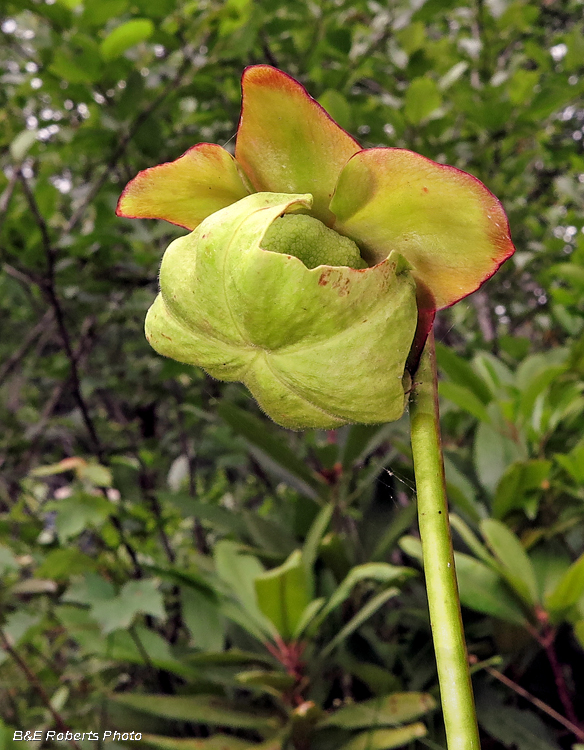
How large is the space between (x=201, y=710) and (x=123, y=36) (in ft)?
3.74

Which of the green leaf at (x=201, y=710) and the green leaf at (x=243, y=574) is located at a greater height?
the green leaf at (x=243, y=574)

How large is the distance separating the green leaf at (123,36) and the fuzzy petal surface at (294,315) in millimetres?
942

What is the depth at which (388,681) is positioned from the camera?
95 centimetres

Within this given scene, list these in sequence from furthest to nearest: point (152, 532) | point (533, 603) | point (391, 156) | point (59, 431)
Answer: point (59, 431)
point (152, 532)
point (533, 603)
point (391, 156)

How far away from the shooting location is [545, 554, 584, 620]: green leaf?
2.45 ft

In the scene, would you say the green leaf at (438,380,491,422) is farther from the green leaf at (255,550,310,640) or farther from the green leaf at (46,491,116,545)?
the green leaf at (46,491,116,545)

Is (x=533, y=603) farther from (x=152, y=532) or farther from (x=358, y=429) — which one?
(x=152, y=532)

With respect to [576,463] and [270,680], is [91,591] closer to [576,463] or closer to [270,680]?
[270,680]

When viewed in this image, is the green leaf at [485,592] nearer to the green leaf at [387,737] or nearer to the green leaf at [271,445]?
the green leaf at [387,737]

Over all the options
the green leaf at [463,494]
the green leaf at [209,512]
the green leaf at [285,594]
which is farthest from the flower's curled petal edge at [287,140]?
the green leaf at [209,512]

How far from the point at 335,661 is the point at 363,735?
172 millimetres

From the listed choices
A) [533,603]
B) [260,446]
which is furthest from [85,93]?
[533,603]

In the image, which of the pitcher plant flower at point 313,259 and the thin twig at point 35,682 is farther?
the thin twig at point 35,682

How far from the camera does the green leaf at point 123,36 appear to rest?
1.08 metres
